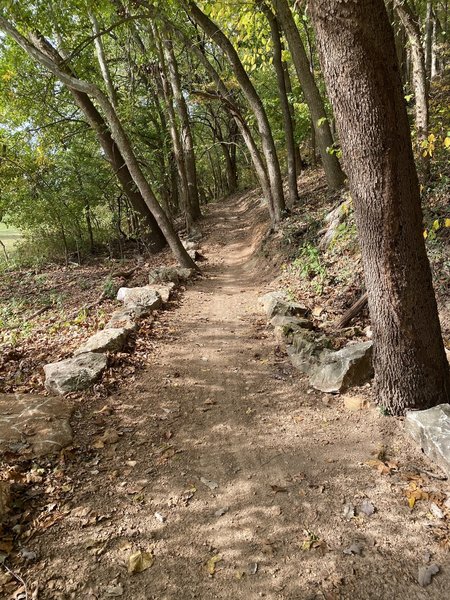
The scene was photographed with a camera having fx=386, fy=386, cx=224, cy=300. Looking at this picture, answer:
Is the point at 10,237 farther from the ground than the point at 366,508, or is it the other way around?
the point at 10,237

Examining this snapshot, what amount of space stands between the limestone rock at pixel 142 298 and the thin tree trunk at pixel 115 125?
229cm

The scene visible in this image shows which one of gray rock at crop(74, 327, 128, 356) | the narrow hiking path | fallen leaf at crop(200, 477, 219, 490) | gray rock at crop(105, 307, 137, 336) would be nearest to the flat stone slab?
the narrow hiking path

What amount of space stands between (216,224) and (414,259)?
1563 cm

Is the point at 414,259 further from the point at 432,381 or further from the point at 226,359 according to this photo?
the point at 226,359

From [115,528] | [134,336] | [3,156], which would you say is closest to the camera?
[115,528]

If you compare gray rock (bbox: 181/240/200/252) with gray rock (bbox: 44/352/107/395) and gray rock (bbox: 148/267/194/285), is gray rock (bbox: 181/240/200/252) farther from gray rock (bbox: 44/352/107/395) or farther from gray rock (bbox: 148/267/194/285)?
gray rock (bbox: 44/352/107/395)

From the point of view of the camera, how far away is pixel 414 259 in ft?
11.6

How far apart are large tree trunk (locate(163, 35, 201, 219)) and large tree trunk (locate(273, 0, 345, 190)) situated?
338 cm

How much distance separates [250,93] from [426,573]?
35.5 ft

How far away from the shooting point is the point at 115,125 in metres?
9.02

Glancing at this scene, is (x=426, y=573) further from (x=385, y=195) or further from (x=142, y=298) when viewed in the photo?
(x=142, y=298)

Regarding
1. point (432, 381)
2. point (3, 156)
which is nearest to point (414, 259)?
point (432, 381)

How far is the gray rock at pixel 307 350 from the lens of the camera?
5.22 m

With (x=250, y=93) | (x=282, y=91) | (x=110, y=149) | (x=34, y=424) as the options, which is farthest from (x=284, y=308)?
(x=110, y=149)
